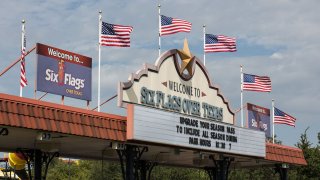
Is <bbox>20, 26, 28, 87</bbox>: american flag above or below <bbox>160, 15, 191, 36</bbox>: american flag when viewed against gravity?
below

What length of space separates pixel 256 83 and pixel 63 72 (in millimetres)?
16840

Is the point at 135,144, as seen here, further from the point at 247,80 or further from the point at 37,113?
the point at 247,80

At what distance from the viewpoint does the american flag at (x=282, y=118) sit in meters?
39.6

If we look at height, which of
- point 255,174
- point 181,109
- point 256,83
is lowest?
point 255,174

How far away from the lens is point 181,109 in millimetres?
27656

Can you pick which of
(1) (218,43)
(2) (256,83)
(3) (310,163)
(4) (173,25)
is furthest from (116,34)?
(3) (310,163)

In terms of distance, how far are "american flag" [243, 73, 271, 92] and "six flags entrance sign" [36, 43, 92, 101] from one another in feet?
47.7

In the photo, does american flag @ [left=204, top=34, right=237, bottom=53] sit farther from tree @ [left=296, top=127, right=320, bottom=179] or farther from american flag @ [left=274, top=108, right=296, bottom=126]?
tree @ [left=296, top=127, right=320, bottom=179]

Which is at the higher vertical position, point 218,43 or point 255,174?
point 218,43

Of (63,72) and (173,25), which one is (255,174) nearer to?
(173,25)

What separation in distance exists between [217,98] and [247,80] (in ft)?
20.8

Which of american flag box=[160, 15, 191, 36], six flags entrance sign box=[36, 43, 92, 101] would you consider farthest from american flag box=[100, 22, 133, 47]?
american flag box=[160, 15, 191, 36]

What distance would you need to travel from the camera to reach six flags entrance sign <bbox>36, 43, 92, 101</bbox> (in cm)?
2239

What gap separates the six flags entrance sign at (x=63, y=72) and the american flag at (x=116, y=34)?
269 cm
